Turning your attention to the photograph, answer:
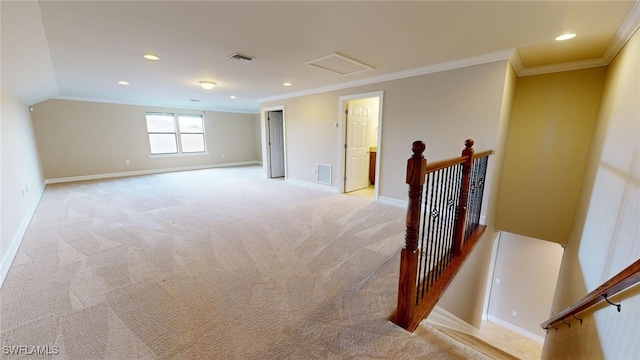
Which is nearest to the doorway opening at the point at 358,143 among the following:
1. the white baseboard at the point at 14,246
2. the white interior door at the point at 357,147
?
the white interior door at the point at 357,147

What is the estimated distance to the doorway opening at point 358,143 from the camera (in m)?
4.94

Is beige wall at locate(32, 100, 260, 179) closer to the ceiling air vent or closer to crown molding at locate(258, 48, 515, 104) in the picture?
A: crown molding at locate(258, 48, 515, 104)

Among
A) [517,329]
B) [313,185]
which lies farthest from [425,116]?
[517,329]

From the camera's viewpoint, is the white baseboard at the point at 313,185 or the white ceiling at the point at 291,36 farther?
the white baseboard at the point at 313,185

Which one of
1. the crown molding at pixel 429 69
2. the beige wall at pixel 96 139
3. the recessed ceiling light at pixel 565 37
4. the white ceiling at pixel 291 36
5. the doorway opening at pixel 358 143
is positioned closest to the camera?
the white ceiling at pixel 291 36

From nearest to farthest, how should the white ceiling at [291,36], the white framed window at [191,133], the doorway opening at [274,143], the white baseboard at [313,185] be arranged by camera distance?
the white ceiling at [291,36]
the white baseboard at [313,185]
the doorway opening at [274,143]
the white framed window at [191,133]

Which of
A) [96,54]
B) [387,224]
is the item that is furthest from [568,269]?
[96,54]

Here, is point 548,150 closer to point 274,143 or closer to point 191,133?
point 274,143

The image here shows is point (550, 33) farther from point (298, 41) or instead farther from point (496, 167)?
point (298, 41)

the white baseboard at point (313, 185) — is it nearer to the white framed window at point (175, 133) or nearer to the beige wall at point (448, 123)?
the beige wall at point (448, 123)

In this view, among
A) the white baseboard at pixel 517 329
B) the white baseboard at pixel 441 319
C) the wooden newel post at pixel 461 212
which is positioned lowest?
the white baseboard at pixel 517 329

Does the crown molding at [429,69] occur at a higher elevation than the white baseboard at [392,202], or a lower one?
higher

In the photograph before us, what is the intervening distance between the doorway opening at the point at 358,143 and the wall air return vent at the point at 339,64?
0.81m

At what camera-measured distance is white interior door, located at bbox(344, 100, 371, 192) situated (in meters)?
5.08
